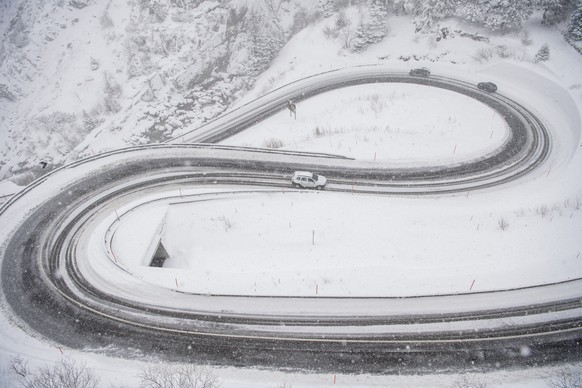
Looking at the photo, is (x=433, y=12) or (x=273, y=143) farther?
(x=433, y=12)

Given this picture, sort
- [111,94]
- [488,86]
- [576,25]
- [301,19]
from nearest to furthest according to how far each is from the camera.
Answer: [576,25] → [488,86] → [111,94] → [301,19]

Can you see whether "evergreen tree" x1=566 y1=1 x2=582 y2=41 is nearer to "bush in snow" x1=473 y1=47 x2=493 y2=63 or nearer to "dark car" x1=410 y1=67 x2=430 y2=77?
"bush in snow" x1=473 y1=47 x2=493 y2=63

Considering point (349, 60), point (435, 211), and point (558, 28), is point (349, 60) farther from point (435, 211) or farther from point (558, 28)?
point (435, 211)

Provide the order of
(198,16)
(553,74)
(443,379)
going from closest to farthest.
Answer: (443,379) → (553,74) → (198,16)

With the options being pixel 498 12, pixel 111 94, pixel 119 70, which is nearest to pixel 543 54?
pixel 498 12

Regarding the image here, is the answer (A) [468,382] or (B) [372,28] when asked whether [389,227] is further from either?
(B) [372,28]

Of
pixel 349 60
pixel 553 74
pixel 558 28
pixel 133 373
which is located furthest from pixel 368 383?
pixel 558 28

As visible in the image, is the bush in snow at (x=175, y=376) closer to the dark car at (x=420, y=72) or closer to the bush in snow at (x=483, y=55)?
the dark car at (x=420, y=72)
